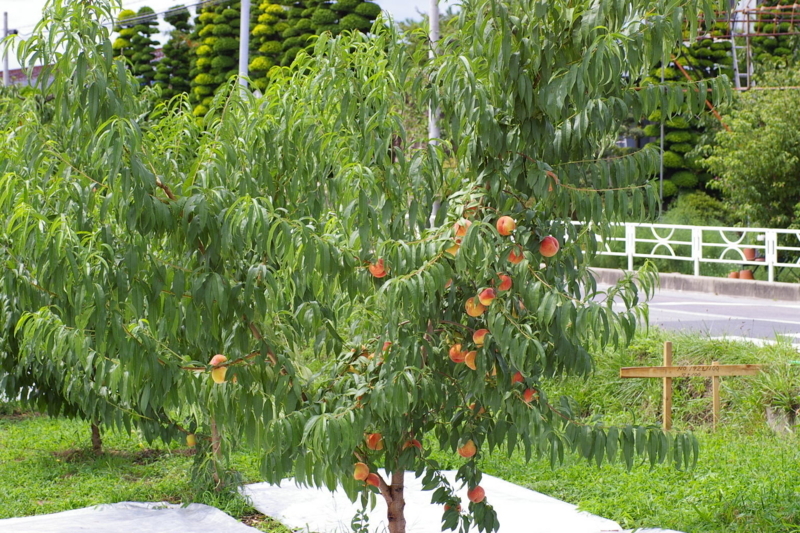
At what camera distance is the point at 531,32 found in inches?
125

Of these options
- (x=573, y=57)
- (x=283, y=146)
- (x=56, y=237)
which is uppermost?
(x=573, y=57)

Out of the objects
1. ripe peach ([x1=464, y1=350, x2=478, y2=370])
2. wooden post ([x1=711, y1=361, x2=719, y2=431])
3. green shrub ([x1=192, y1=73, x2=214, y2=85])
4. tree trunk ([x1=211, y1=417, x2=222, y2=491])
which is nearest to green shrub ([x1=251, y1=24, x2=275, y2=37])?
green shrub ([x1=192, y1=73, x2=214, y2=85])

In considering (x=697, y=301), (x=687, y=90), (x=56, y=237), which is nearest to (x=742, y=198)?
(x=697, y=301)

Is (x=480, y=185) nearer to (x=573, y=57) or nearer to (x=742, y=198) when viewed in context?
(x=573, y=57)

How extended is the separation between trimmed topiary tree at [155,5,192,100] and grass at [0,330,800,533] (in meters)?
29.1

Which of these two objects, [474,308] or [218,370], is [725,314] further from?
[218,370]

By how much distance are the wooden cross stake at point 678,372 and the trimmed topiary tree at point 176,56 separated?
1238 inches

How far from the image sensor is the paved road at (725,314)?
11.3 metres

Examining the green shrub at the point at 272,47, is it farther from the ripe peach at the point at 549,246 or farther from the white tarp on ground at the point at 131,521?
the ripe peach at the point at 549,246

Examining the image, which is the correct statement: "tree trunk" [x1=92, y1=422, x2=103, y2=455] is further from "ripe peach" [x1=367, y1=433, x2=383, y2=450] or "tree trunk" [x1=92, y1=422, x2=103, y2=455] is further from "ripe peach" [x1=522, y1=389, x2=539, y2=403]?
"ripe peach" [x1=522, y1=389, x2=539, y2=403]

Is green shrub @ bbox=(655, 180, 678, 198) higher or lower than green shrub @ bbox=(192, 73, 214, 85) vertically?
lower

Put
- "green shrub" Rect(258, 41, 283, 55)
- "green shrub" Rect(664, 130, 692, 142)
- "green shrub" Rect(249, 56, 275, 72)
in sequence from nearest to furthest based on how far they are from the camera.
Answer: "green shrub" Rect(664, 130, 692, 142) < "green shrub" Rect(249, 56, 275, 72) < "green shrub" Rect(258, 41, 283, 55)

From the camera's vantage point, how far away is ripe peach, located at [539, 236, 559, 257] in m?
3.25

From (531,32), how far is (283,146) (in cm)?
108
